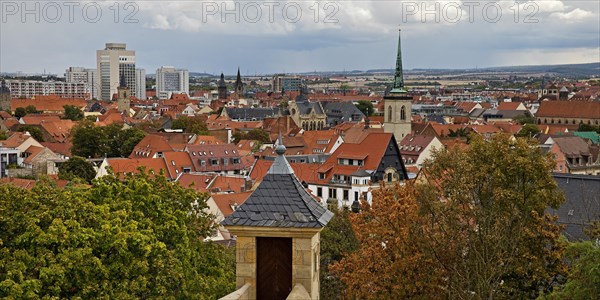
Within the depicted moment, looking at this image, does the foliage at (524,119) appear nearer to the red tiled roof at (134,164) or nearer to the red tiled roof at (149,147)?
the red tiled roof at (149,147)

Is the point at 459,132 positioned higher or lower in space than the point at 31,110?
lower

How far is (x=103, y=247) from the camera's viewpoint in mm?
20609

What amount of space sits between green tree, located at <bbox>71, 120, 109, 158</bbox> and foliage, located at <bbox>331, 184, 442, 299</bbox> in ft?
238

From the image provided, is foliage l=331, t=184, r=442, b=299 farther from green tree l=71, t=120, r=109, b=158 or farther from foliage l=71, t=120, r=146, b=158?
green tree l=71, t=120, r=109, b=158

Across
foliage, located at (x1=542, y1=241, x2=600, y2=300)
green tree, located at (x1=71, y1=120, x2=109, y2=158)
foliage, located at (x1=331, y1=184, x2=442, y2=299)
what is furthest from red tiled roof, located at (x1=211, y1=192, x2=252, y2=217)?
green tree, located at (x1=71, y1=120, x2=109, y2=158)

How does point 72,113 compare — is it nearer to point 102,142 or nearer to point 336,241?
point 102,142

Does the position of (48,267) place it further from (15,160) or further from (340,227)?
(15,160)

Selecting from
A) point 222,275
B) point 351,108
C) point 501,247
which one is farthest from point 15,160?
point 351,108

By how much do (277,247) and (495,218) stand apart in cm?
1354

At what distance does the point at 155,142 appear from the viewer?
8875cm

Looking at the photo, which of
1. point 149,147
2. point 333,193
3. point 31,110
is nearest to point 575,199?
point 333,193

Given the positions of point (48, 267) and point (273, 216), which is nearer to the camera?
point (273, 216)

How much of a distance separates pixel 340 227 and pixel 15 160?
60.1 meters

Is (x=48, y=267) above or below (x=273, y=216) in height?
below
